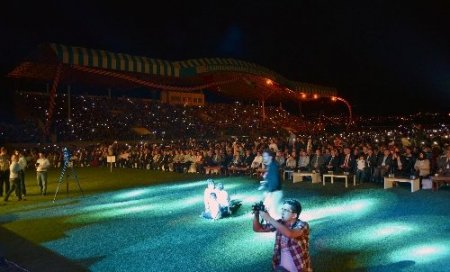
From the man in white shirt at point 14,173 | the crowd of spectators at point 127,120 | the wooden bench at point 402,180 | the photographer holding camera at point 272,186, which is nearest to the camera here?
the photographer holding camera at point 272,186

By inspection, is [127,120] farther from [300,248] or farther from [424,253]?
[300,248]

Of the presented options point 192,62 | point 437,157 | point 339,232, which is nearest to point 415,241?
point 339,232

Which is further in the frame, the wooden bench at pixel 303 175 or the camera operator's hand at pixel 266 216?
the wooden bench at pixel 303 175

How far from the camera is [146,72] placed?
30828 mm

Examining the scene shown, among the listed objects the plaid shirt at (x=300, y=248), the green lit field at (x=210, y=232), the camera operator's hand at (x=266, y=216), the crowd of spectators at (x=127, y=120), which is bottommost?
the green lit field at (x=210, y=232)

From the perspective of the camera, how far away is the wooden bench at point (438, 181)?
1275cm

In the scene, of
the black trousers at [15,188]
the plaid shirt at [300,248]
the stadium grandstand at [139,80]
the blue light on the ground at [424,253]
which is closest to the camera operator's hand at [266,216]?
the plaid shirt at [300,248]

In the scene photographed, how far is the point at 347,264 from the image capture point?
22.4 ft

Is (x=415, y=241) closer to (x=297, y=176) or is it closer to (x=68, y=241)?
(x=68, y=241)

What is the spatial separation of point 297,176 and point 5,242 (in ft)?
34.1

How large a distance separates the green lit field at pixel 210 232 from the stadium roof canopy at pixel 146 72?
11900 millimetres

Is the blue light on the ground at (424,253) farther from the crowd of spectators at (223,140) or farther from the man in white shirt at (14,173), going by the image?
the man in white shirt at (14,173)

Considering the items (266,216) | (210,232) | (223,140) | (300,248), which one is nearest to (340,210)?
(210,232)

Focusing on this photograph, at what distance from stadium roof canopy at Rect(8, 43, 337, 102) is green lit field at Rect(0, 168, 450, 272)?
11.9 metres
